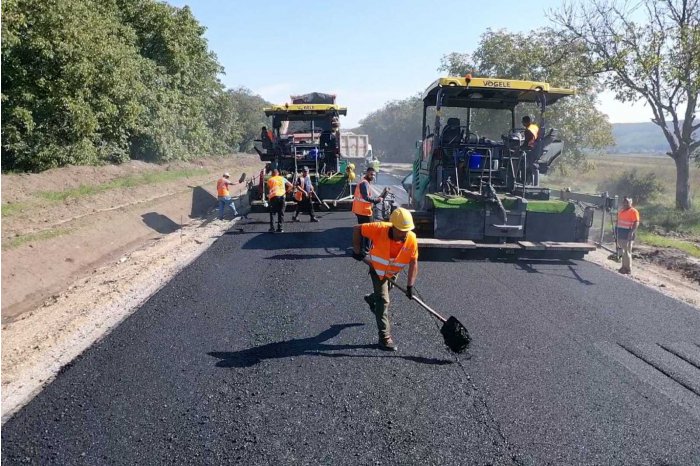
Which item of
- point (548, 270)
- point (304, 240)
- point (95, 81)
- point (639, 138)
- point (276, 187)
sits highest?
point (639, 138)

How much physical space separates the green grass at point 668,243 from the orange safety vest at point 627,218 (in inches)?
112

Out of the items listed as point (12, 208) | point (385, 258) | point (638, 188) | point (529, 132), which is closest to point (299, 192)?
point (529, 132)

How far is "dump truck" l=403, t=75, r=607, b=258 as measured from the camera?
881 cm

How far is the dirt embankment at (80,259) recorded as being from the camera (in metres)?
5.75

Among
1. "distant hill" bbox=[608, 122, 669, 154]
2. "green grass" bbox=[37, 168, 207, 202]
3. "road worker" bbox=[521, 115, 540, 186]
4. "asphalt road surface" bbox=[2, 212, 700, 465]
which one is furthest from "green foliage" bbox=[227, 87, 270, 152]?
"distant hill" bbox=[608, 122, 669, 154]

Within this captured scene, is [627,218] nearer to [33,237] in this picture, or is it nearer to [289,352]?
[289,352]

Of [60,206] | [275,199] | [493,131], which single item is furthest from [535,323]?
[493,131]

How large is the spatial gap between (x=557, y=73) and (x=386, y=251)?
16.2 meters

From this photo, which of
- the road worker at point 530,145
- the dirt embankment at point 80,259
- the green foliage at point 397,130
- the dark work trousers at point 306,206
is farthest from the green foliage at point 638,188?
the green foliage at point 397,130

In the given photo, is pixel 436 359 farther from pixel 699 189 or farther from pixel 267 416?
pixel 699 189

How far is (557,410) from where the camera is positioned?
414 centimetres

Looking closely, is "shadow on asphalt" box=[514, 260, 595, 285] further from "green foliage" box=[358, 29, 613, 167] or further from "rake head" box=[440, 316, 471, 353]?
"green foliage" box=[358, 29, 613, 167]

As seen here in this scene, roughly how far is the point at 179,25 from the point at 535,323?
73.2 feet

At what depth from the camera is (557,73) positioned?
60.8ft
